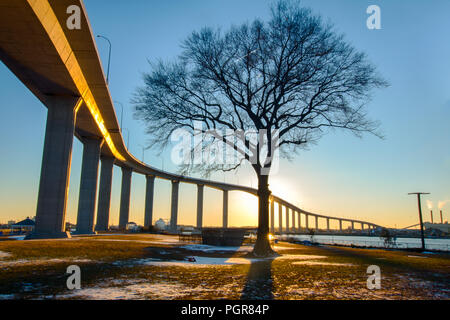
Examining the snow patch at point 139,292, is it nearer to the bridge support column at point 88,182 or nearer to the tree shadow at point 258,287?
the tree shadow at point 258,287

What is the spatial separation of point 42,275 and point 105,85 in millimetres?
25172

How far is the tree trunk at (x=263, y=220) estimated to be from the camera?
20.3 meters

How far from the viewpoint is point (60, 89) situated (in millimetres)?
27984

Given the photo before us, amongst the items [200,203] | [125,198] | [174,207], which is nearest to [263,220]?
[125,198]

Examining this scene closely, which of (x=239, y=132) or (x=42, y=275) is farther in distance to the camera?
(x=239, y=132)

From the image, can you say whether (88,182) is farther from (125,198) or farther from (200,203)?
(200,203)

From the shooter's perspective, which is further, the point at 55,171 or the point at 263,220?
the point at 55,171

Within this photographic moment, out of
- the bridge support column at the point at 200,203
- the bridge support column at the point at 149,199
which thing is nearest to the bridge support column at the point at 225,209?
the bridge support column at the point at 200,203

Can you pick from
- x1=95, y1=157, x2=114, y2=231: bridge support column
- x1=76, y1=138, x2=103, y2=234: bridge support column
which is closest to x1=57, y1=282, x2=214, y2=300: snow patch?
x1=76, y1=138, x2=103, y2=234: bridge support column

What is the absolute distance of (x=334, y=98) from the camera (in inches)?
893

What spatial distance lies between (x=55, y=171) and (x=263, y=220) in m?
19.6

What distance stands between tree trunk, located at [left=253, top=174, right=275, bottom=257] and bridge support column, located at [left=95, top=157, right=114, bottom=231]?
4671cm
